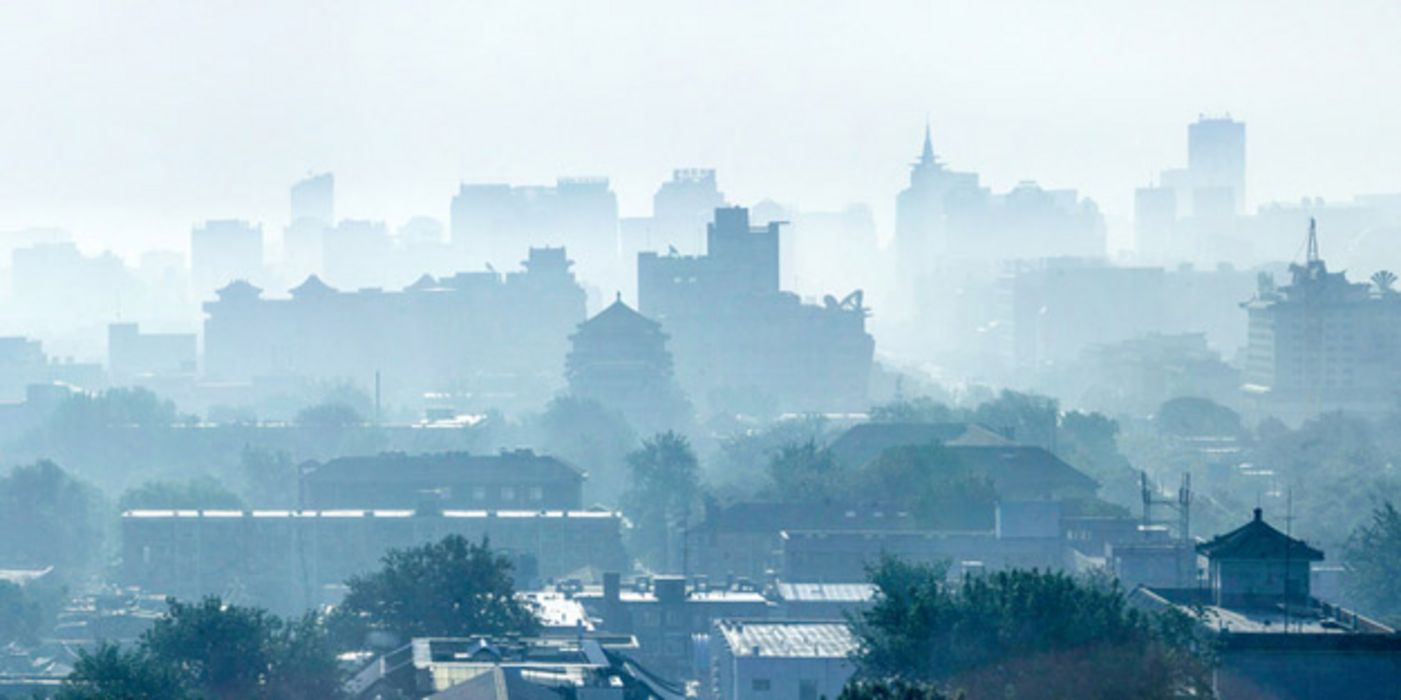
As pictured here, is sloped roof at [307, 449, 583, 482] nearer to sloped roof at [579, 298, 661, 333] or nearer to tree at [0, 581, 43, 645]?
tree at [0, 581, 43, 645]

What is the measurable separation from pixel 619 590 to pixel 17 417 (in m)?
79.5

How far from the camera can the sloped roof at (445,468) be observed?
8688cm

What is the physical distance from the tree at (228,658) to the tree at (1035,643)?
23.4 feet

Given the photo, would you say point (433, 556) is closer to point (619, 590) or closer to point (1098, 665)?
point (619, 590)

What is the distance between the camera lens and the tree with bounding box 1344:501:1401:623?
63219 mm

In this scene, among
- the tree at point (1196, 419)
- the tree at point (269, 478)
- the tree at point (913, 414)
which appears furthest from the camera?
the tree at point (1196, 419)

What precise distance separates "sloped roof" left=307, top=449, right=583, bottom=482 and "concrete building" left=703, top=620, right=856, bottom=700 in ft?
102

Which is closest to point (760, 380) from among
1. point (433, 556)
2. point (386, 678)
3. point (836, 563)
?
point (836, 563)

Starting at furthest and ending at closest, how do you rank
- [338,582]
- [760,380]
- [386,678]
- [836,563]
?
[760,380]
[338,582]
[836,563]
[386,678]

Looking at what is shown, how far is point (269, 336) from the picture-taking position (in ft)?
621

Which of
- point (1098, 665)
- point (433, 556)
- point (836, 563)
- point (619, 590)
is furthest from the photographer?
point (836, 563)

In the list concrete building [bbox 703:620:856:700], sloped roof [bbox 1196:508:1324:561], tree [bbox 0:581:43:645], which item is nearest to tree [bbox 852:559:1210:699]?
sloped roof [bbox 1196:508:1324:561]

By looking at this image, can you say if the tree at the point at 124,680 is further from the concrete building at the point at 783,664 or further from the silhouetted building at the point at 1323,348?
the silhouetted building at the point at 1323,348

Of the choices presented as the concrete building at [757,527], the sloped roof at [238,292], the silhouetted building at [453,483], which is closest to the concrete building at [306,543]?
the concrete building at [757,527]
